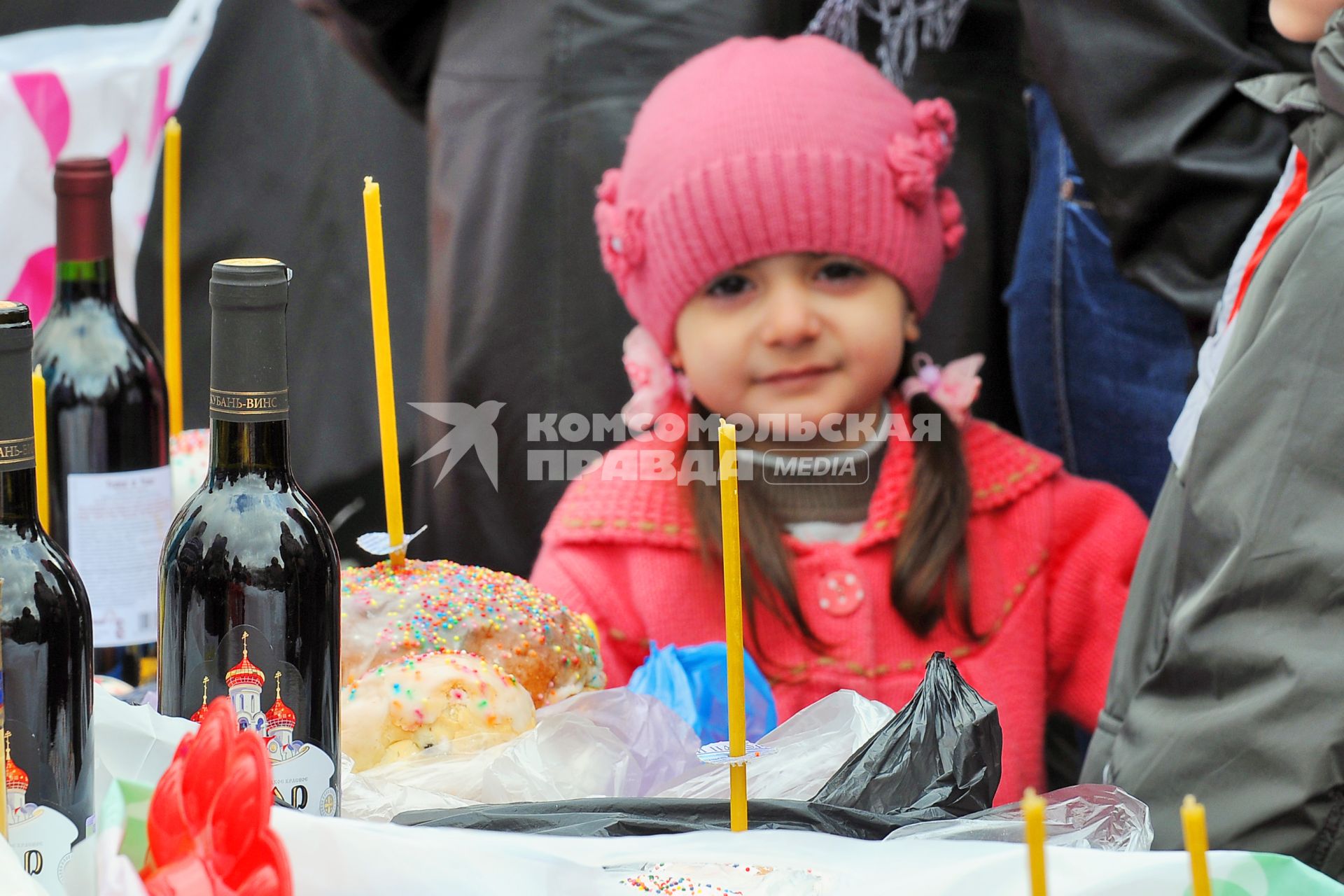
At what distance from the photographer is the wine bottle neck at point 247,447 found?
2.62ft

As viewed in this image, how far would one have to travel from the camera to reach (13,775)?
2.38 ft

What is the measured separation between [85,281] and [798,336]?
75 cm

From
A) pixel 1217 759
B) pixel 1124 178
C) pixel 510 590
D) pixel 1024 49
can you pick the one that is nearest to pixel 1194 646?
pixel 1217 759

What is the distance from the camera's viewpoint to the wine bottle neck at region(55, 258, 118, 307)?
3.92 ft

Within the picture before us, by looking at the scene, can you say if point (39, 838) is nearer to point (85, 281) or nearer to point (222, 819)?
point (222, 819)

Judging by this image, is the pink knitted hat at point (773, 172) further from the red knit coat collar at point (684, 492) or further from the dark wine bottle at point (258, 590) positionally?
the dark wine bottle at point (258, 590)

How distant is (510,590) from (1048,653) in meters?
0.92

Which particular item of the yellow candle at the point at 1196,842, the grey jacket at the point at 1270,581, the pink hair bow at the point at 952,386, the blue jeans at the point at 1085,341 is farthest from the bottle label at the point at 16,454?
the blue jeans at the point at 1085,341

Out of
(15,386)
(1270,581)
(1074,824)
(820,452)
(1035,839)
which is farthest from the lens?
(820,452)

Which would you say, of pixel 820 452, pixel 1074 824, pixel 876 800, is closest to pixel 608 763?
pixel 876 800

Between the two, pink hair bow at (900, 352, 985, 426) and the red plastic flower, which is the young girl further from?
the red plastic flower

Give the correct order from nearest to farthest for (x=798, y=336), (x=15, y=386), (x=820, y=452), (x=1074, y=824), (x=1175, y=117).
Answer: (x=15, y=386)
(x=1074, y=824)
(x=1175, y=117)
(x=798, y=336)
(x=820, y=452)

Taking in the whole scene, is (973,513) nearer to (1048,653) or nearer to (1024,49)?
(1048,653)

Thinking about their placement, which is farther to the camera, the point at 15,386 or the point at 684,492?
the point at 684,492
